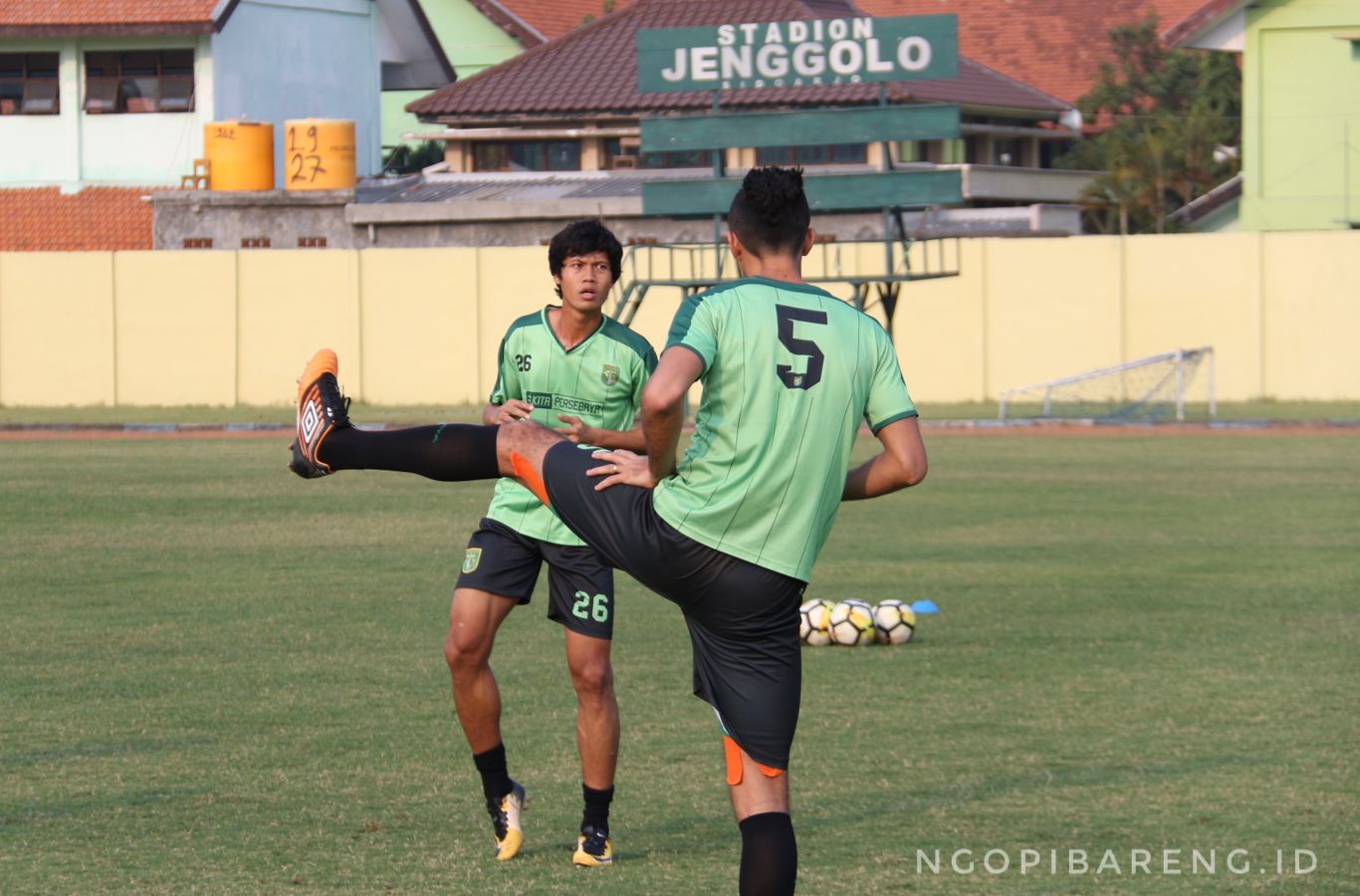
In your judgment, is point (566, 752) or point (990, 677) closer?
point (566, 752)

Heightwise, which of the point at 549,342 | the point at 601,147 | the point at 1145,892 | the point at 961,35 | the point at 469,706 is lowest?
the point at 1145,892

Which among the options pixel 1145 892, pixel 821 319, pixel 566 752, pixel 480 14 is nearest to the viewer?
pixel 821 319

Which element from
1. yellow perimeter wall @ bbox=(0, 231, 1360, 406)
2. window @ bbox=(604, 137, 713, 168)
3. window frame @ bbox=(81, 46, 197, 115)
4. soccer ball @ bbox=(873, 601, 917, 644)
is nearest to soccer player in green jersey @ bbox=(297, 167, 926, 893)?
soccer ball @ bbox=(873, 601, 917, 644)

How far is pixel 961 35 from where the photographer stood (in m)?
69.1

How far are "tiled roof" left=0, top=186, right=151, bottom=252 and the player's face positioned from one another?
4258 cm

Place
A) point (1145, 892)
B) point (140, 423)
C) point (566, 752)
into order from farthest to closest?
point (140, 423) → point (566, 752) → point (1145, 892)

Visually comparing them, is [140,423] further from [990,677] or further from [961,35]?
[961,35]

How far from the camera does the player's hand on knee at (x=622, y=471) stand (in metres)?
5.55

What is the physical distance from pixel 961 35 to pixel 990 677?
60930 millimetres

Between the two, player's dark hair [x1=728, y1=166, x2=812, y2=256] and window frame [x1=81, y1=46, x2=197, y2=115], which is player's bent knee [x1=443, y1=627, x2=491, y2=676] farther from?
window frame [x1=81, y1=46, x2=197, y2=115]

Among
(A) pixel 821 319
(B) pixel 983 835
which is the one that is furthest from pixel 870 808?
(A) pixel 821 319

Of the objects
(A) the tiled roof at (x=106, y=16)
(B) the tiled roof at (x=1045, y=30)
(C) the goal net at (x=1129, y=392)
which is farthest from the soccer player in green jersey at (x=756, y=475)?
(B) the tiled roof at (x=1045, y=30)

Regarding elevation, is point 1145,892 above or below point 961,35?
below

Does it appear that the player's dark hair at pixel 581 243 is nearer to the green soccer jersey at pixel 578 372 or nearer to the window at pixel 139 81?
the green soccer jersey at pixel 578 372
